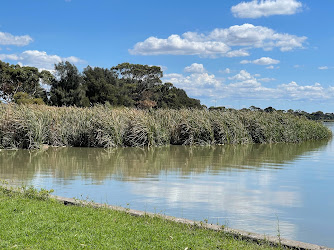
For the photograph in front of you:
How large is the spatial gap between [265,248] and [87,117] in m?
15.8

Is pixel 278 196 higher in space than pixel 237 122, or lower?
lower

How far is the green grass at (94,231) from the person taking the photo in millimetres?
4719

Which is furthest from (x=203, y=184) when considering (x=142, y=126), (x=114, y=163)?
(x=142, y=126)

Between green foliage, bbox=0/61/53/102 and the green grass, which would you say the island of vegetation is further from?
green foliage, bbox=0/61/53/102

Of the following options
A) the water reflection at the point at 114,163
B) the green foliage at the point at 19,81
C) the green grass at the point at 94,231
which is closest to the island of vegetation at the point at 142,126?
the water reflection at the point at 114,163

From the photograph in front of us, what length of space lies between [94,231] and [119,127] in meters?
14.5

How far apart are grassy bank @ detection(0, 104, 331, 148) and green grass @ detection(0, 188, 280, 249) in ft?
41.3

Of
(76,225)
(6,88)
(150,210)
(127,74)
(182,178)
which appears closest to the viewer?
(76,225)

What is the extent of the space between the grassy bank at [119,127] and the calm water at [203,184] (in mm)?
1833

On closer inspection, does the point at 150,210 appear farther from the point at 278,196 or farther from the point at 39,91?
the point at 39,91

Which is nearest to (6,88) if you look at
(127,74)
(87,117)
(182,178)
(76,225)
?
(127,74)

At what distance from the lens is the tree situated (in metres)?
46.9

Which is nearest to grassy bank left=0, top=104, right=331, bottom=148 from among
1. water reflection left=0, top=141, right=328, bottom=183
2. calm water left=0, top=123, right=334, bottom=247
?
water reflection left=0, top=141, right=328, bottom=183

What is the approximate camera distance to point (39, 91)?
171 feet
